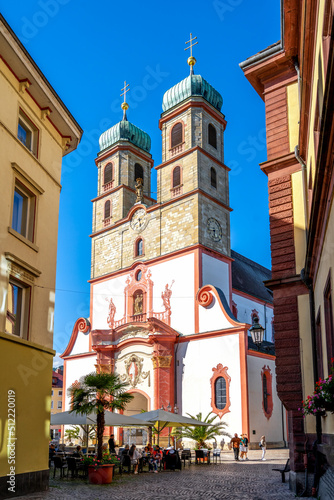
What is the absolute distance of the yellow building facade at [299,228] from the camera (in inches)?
419

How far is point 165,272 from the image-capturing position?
122 ft

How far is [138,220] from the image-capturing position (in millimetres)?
40562

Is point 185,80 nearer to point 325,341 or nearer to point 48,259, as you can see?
point 48,259

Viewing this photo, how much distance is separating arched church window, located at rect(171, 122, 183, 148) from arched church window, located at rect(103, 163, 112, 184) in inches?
308

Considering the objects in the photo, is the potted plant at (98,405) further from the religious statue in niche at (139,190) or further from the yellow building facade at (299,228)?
the religious statue in niche at (139,190)

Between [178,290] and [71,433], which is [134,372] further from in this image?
[71,433]

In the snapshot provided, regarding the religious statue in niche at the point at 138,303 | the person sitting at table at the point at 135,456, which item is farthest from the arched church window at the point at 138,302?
the person sitting at table at the point at 135,456

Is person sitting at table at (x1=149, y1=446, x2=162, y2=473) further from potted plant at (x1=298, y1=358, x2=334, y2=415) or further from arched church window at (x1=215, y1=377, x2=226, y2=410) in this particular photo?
potted plant at (x1=298, y1=358, x2=334, y2=415)

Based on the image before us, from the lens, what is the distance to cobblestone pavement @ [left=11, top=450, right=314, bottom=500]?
13711 mm

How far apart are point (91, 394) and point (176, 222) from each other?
65.9 ft

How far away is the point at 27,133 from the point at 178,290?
21346 mm

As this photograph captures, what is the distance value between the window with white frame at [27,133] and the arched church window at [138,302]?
23.1 m

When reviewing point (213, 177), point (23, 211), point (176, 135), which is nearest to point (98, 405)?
point (23, 211)

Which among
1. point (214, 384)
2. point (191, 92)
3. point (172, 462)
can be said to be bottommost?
point (172, 462)
